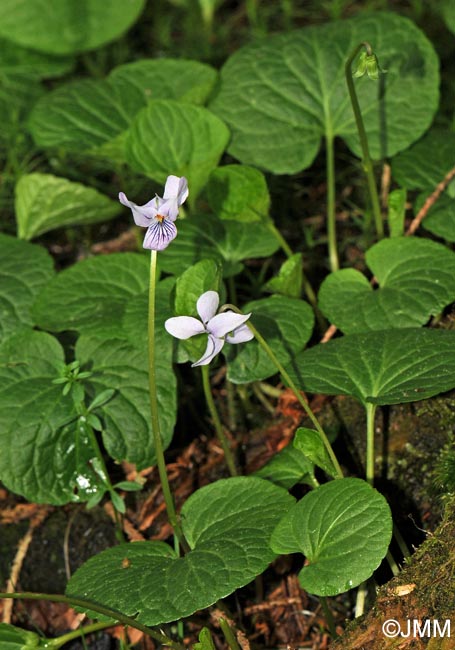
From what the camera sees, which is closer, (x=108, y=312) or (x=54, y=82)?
(x=108, y=312)

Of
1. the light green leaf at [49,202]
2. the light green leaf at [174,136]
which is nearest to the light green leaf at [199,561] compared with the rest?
the light green leaf at [174,136]

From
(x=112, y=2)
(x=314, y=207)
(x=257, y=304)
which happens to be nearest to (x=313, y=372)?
(x=257, y=304)

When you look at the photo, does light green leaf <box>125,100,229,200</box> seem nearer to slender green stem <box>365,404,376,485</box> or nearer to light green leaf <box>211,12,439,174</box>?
light green leaf <box>211,12,439,174</box>

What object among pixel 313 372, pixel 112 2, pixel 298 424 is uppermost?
pixel 112 2

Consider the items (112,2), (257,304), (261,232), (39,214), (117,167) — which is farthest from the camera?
(112,2)

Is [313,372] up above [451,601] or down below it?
above

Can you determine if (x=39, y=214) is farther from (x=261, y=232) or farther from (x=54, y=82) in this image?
(x=54, y=82)
